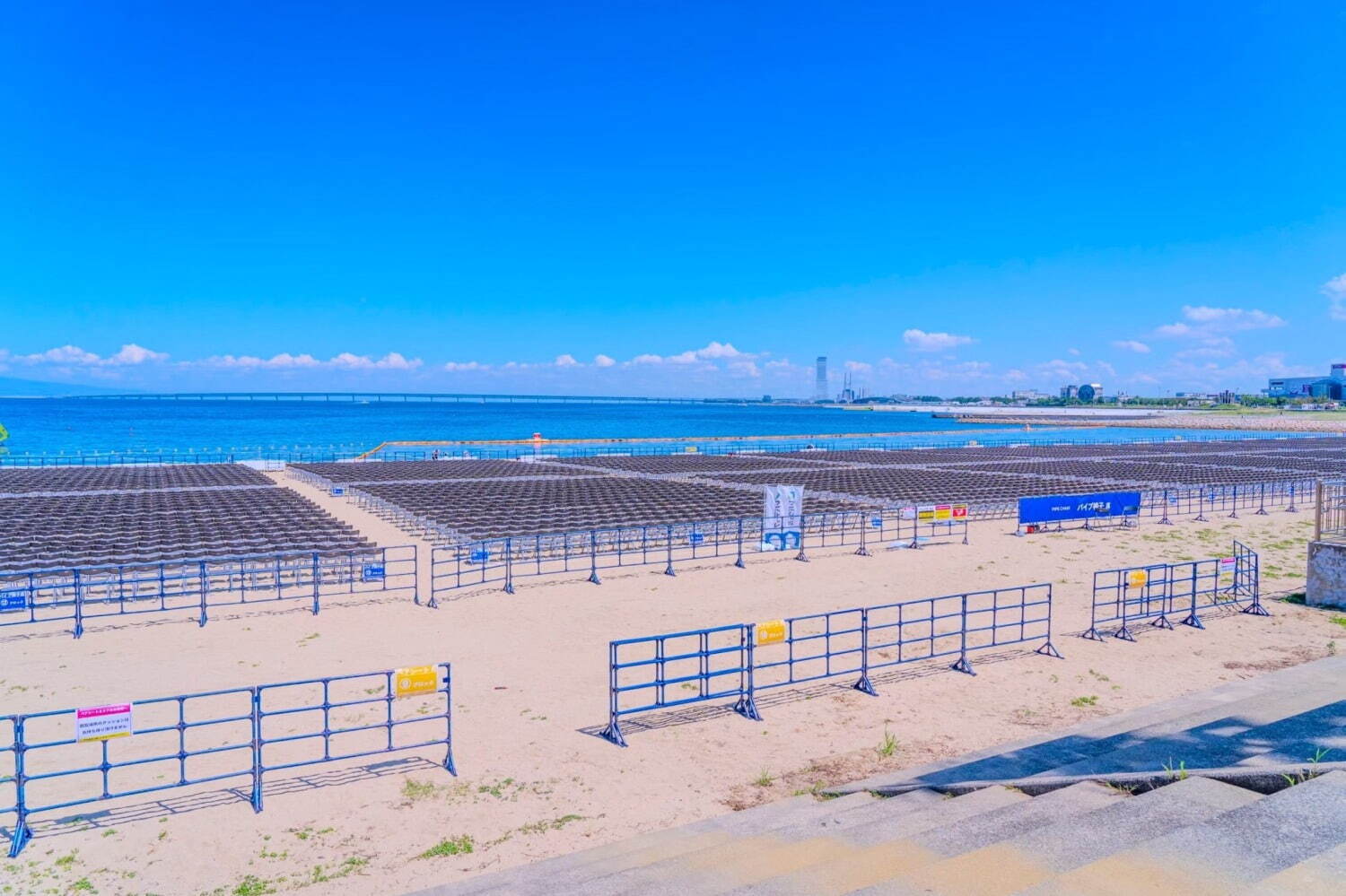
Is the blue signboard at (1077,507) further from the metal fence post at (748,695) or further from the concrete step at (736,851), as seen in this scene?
the concrete step at (736,851)

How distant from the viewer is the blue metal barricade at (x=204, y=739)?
7.89 m

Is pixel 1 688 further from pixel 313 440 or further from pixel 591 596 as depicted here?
pixel 313 440

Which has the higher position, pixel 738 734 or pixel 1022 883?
pixel 1022 883

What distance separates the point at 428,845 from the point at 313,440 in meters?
117

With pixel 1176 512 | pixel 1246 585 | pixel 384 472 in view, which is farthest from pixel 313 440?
pixel 1246 585

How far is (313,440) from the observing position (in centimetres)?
11506

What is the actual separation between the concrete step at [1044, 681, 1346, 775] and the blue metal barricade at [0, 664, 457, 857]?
6.71 m

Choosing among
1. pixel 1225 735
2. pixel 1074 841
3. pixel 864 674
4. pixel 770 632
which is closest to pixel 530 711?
pixel 770 632

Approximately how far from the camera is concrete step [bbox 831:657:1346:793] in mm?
8703

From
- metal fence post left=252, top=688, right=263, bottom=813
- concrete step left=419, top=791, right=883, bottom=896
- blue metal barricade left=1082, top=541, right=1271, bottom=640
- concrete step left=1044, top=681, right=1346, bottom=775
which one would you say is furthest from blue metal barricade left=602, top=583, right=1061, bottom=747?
metal fence post left=252, top=688, right=263, bottom=813

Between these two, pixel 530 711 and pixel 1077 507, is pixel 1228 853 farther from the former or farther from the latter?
pixel 1077 507

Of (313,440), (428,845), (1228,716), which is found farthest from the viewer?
(313,440)

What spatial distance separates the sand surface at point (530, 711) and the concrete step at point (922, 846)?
2362mm

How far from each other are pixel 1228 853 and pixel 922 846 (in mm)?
1861
